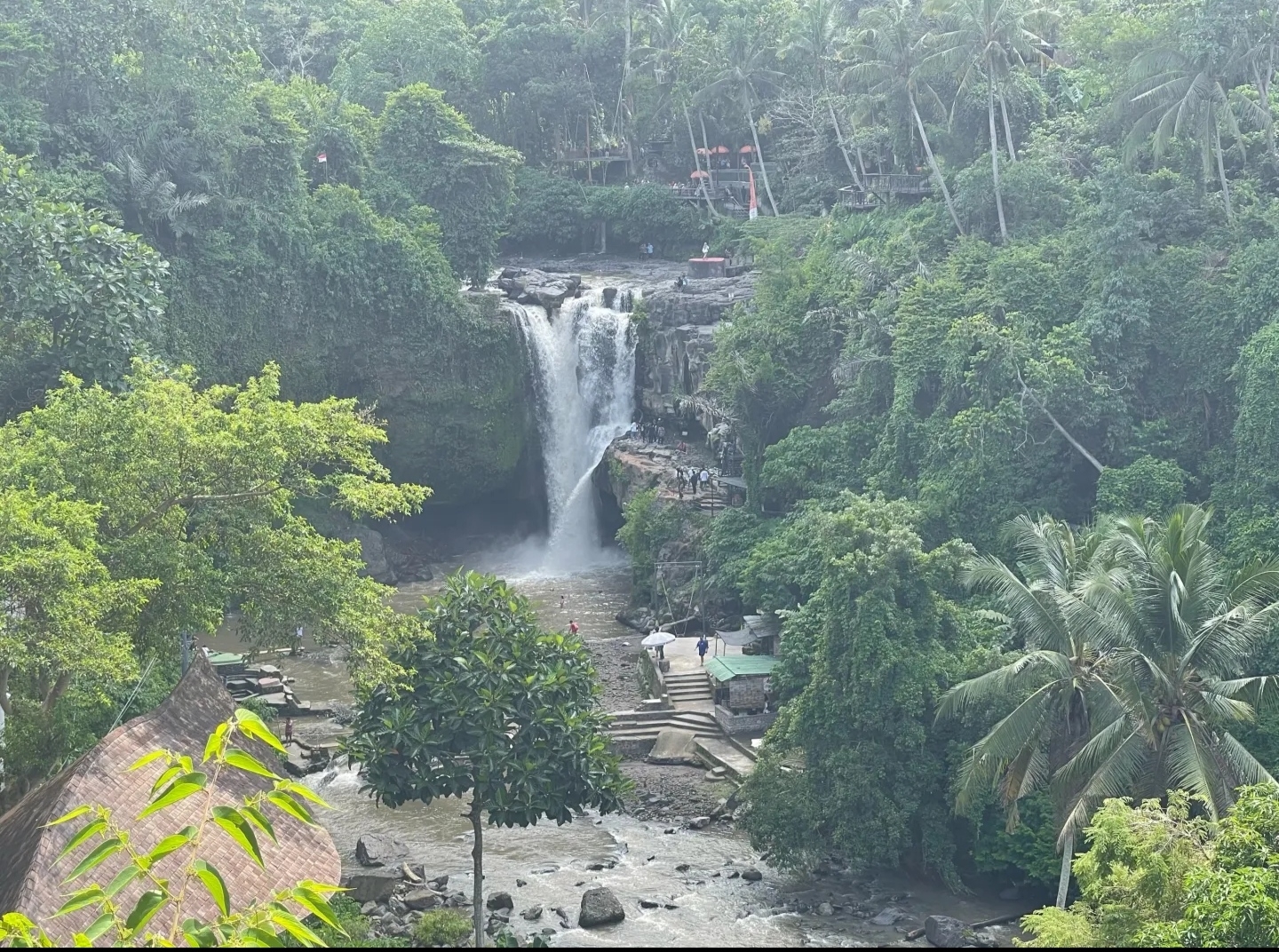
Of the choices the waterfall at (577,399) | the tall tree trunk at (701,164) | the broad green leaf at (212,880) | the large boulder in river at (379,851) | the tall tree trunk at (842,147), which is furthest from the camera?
the tall tree trunk at (701,164)

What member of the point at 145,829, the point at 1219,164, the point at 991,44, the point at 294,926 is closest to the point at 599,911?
the point at 145,829

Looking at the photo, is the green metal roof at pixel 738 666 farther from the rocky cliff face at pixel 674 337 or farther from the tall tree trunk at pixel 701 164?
the tall tree trunk at pixel 701 164

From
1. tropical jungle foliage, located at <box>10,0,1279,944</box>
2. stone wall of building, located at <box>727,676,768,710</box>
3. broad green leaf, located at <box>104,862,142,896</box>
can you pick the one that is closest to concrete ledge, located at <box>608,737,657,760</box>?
stone wall of building, located at <box>727,676,768,710</box>

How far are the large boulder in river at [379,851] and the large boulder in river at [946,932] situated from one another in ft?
30.2

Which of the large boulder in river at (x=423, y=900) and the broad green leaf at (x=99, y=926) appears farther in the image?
the large boulder in river at (x=423, y=900)

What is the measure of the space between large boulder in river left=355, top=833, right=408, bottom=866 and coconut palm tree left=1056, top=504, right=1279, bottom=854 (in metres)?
11.6

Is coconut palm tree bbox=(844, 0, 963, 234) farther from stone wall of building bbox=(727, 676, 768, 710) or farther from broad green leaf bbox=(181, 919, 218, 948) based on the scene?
broad green leaf bbox=(181, 919, 218, 948)

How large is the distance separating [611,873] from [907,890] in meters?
5.10

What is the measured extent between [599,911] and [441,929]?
8.99 feet

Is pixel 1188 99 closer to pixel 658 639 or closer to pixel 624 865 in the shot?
pixel 658 639

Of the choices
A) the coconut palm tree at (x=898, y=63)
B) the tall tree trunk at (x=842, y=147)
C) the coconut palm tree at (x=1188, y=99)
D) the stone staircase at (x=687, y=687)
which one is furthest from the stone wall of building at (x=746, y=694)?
the tall tree trunk at (x=842, y=147)

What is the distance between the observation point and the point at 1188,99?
123 feet

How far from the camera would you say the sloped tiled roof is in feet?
64.3

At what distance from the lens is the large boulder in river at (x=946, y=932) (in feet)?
84.4
